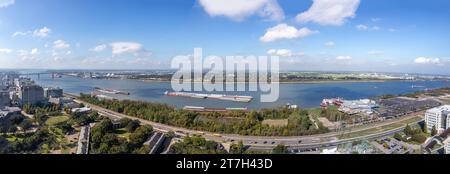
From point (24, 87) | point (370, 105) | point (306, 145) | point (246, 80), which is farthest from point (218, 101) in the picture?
point (306, 145)

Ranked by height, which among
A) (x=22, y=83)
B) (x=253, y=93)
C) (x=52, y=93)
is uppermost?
(x=22, y=83)

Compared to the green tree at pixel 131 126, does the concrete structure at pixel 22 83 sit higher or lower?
higher

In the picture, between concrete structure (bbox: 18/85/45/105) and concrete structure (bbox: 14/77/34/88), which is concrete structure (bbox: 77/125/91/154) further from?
concrete structure (bbox: 14/77/34/88)

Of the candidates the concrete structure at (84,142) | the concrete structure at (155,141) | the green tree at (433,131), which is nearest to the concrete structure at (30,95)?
the concrete structure at (84,142)

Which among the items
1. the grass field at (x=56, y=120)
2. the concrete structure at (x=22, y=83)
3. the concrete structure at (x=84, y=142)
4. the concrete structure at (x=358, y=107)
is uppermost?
the concrete structure at (x=22, y=83)

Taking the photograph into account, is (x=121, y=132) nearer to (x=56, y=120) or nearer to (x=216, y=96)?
(x=56, y=120)

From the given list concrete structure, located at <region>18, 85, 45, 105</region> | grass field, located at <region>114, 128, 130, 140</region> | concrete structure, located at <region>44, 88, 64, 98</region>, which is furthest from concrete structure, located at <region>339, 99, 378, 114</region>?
concrete structure, located at <region>44, 88, 64, 98</region>

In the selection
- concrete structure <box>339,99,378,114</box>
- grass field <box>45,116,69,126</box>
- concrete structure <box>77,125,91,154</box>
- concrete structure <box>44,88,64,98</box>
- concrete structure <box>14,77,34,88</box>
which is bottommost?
concrete structure <box>339,99,378,114</box>

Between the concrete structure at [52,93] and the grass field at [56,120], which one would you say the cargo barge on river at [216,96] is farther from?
the grass field at [56,120]

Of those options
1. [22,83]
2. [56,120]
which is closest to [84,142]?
[56,120]

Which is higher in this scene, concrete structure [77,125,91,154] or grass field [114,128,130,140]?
concrete structure [77,125,91,154]

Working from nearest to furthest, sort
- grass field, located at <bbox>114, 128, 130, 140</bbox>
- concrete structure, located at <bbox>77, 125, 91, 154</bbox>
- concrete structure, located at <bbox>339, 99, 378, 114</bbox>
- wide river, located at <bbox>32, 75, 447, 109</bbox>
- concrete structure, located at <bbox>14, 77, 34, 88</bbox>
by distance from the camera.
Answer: concrete structure, located at <bbox>77, 125, 91, 154</bbox> < grass field, located at <bbox>114, 128, 130, 140</bbox> < concrete structure, located at <bbox>339, 99, 378, 114</bbox> < concrete structure, located at <bbox>14, 77, 34, 88</bbox> < wide river, located at <bbox>32, 75, 447, 109</bbox>
